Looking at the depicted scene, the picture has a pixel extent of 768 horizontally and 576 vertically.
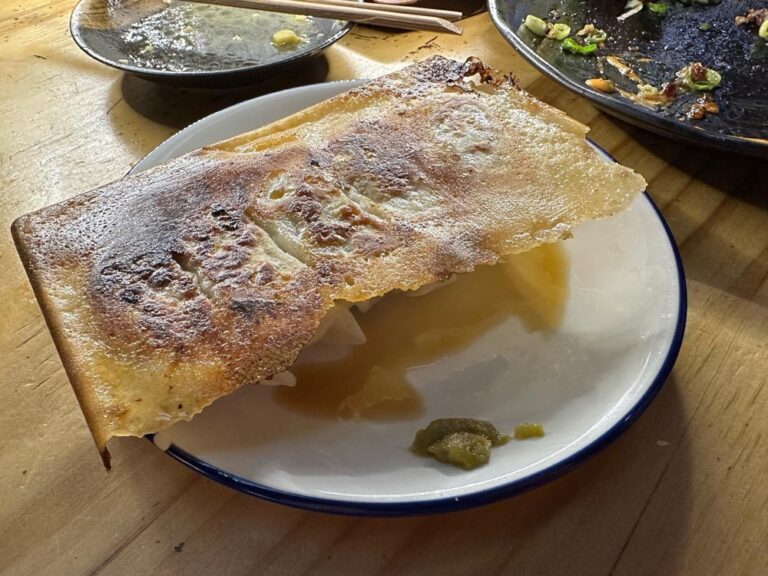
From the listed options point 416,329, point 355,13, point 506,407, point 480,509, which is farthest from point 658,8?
point 480,509

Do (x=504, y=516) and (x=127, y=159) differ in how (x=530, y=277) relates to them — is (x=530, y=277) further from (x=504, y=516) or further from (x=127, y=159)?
(x=127, y=159)

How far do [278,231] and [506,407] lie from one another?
1.65 feet

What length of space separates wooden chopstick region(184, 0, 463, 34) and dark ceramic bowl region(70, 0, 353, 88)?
11 centimetres

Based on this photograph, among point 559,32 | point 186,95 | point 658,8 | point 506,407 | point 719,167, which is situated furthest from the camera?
point 658,8

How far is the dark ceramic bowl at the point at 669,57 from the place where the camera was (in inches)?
66.2

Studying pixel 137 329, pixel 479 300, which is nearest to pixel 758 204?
pixel 479 300

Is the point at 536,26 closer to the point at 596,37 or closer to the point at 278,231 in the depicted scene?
the point at 596,37

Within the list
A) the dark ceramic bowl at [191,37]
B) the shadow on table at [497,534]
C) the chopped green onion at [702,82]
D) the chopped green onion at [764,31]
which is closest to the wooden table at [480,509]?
the shadow on table at [497,534]

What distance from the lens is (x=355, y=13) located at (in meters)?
1.94

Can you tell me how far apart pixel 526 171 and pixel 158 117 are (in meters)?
1.22

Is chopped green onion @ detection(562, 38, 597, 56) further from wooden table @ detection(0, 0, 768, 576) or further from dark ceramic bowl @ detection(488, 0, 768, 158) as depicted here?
wooden table @ detection(0, 0, 768, 576)

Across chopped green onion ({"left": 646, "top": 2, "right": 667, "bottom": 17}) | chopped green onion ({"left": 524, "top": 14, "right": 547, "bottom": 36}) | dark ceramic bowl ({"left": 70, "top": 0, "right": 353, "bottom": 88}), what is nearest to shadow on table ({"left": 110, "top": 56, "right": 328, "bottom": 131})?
dark ceramic bowl ({"left": 70, "top": 0, "right": 353, "bottom": 88})

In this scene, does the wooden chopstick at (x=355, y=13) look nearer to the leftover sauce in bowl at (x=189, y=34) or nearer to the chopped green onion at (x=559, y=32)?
the leftover sauce in bowl at (x=189, y=34)

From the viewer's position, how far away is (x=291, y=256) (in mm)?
1149
